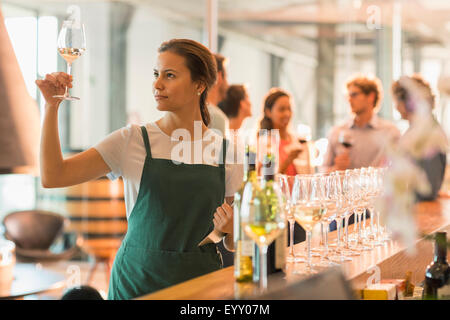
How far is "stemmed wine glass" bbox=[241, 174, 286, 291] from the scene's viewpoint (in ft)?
4.23

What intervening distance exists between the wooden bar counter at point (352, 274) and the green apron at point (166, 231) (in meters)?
0.30

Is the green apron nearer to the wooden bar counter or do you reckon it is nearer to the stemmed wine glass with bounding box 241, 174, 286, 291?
the wooden bar counter

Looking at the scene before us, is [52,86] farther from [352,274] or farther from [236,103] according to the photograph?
[236,103]

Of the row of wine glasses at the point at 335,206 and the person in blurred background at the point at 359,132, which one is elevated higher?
the person in blurred background at the point at 359,132

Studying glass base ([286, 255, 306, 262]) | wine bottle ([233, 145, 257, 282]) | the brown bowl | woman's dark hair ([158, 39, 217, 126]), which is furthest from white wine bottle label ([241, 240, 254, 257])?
the brown bowl

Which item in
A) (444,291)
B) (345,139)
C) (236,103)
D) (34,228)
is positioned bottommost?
(34,228)

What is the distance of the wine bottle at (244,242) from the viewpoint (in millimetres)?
1352

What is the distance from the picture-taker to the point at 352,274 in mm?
1516

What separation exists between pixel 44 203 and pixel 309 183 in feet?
19.3

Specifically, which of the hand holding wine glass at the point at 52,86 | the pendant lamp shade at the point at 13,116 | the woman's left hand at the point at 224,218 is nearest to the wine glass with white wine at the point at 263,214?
the woman's left hand at the point at 224,218

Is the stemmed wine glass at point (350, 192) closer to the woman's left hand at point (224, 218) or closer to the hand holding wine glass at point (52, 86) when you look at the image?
the woman's left hand at point (224, 218)

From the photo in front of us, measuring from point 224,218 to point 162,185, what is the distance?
385 mm

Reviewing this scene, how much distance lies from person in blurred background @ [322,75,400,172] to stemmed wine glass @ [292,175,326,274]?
2.49 meters

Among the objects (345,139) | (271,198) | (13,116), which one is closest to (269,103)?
(345,139)
